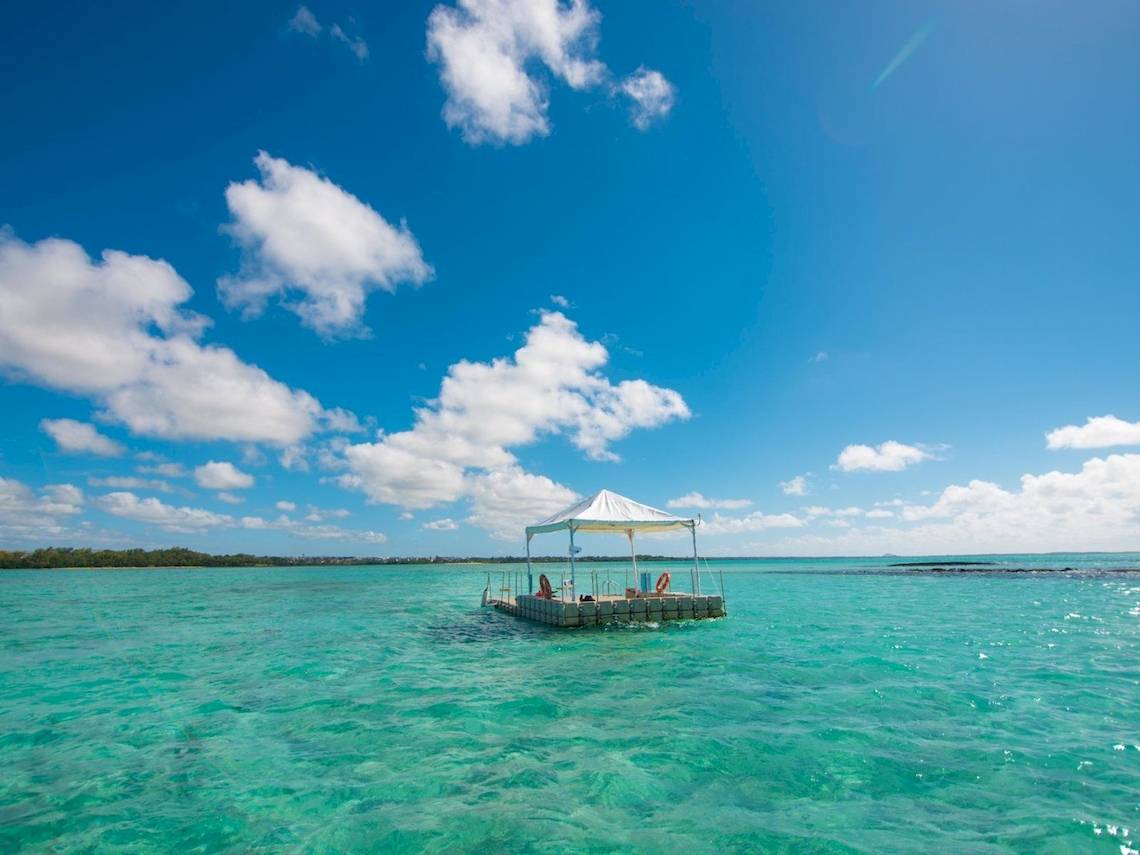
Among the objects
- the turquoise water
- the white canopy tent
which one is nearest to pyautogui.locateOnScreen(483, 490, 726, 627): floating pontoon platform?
the white canopy tent

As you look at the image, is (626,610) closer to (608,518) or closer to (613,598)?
(613,598)

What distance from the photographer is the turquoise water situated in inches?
268

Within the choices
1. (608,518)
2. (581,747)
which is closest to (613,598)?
(608,518)

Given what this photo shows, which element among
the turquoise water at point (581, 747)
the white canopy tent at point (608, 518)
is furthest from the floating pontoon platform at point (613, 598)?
the turquoise water at point (581, 747)

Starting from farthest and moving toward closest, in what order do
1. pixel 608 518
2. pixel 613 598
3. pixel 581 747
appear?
1. pixel 613 598
2. pixel 608 518
3. pixel 581 747

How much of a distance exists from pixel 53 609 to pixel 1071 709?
5398cm

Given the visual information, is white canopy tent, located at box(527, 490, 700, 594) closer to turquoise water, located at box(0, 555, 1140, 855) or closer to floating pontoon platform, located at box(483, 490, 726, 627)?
floating pontoon platform, located at box(483, 490, 726, 627)

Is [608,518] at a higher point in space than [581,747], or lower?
higher

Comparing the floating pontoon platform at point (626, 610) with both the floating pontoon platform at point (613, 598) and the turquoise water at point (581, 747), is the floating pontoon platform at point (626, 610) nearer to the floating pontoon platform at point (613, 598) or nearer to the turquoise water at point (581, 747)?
the floating pontoon platform at point (613, 598)

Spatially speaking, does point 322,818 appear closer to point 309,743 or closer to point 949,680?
point 309,743

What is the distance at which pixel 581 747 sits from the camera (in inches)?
379

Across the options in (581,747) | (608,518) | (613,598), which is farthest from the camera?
(613,598)

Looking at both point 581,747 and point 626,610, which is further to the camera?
point 626,610

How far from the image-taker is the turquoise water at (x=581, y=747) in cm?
682
